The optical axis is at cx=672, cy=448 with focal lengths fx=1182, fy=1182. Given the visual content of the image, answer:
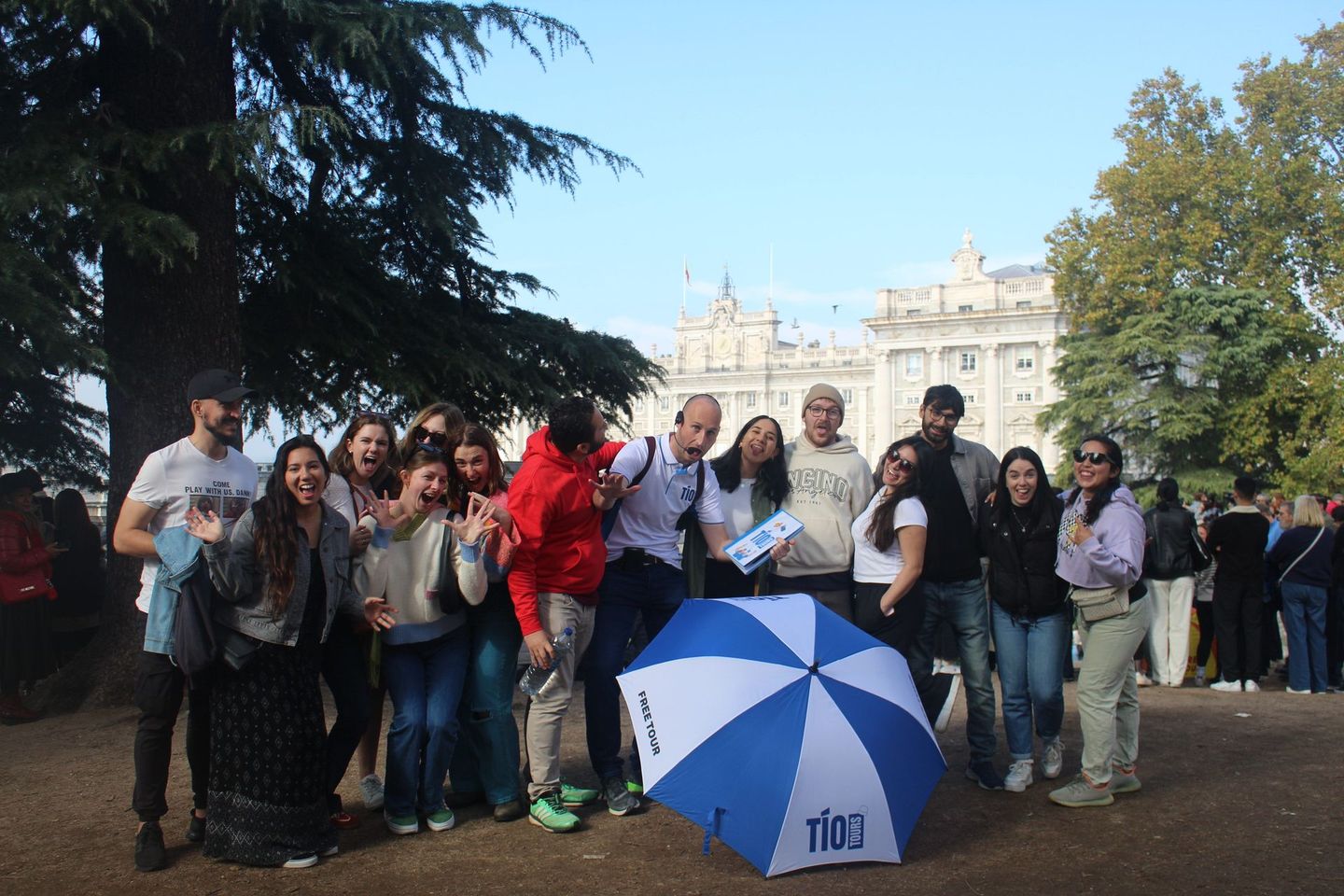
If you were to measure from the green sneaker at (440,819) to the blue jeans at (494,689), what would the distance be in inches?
9.1

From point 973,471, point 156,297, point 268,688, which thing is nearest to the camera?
point 268,688

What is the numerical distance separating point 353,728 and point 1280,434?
28.5 m

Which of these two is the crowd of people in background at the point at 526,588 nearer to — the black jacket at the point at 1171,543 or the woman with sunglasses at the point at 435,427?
the woman with sunglasses at the point at 435,427

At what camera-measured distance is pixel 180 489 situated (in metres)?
4.86

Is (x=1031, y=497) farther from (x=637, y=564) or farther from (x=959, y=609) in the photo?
(x=637, y=564)

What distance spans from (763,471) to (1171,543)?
5385mm

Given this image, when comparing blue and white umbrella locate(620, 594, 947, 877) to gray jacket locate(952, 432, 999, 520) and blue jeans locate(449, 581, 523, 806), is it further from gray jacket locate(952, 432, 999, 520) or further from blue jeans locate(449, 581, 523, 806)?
gray jacket locate(952, 432, 999, 520)

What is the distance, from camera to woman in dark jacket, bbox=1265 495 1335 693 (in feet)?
32.1

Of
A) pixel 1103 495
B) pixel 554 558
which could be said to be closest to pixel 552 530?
pixel 554 558

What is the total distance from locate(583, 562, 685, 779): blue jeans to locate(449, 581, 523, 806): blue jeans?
1.18 ft

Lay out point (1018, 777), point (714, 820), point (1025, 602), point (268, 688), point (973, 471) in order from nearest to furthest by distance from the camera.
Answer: point (714, 820), point (268, 688), point (1025, 602), point (1018, 777), point (973, 471)

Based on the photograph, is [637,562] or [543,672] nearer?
[543,672]

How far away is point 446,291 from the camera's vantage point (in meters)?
10.7

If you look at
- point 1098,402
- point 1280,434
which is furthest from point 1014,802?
point 1098,402
